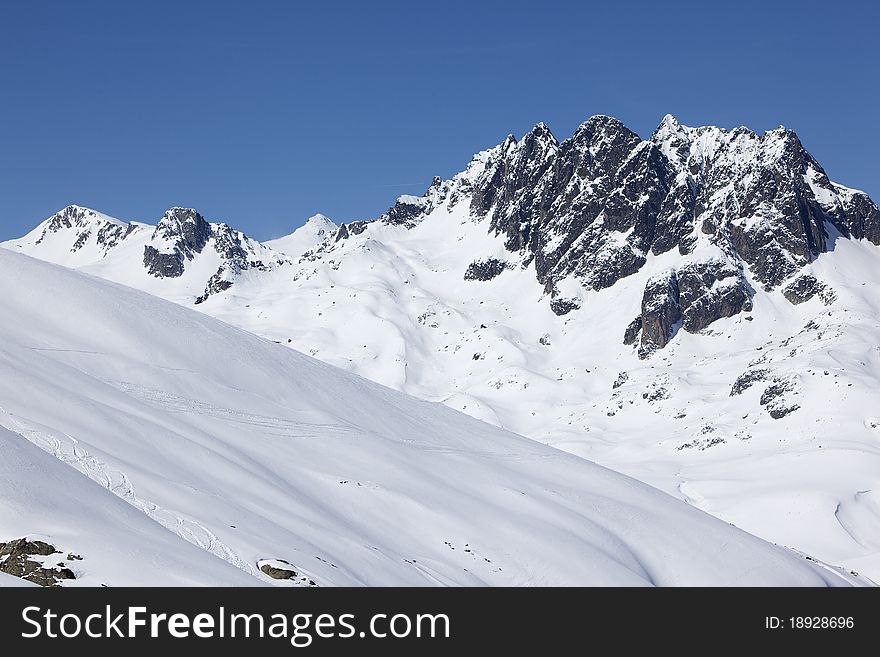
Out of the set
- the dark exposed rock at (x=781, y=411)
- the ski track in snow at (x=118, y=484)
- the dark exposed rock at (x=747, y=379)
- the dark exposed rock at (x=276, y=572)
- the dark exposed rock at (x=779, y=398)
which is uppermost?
the dark exposed rock at (x=747, y=379)

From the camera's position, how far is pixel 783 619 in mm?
35406

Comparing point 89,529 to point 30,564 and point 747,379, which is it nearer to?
point 30,564

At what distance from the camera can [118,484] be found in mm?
37625

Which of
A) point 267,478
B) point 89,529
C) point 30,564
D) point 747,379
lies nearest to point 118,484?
point 89,529

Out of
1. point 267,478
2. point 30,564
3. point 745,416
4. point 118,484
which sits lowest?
point 30,564

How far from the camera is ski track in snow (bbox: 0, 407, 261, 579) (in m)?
33.8

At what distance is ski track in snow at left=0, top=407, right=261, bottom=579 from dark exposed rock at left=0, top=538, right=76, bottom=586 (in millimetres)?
7647

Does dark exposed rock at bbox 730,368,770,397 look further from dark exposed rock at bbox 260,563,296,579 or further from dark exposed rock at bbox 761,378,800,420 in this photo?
dark exposed rock at bbox 260,563,296,579

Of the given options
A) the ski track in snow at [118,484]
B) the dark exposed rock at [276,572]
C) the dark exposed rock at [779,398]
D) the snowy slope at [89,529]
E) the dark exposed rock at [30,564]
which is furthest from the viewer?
the dark exposed rock at [779,398]

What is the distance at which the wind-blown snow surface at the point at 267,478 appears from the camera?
3173cm

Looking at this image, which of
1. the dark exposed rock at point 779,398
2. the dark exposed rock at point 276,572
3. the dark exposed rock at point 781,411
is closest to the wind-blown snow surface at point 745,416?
the dark exposed rock at point 779,398

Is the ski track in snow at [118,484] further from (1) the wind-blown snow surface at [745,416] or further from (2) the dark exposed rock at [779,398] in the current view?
(2) the dark exposed rock at [779,398]

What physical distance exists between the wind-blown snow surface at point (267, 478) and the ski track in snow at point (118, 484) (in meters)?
0.10

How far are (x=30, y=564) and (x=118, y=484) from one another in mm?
12984
